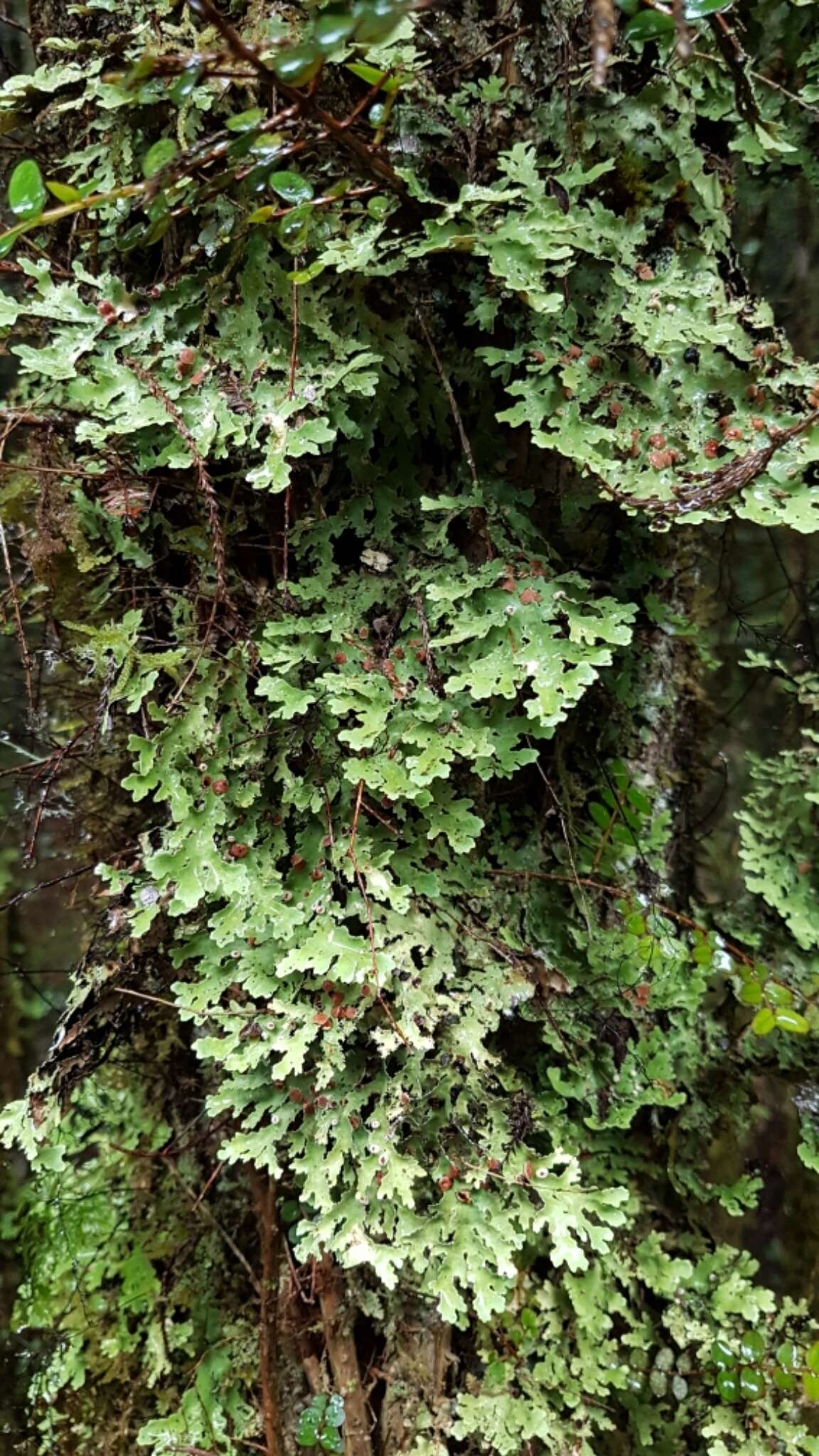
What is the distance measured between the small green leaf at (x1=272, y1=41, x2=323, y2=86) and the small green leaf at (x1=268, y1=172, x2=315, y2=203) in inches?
7.5

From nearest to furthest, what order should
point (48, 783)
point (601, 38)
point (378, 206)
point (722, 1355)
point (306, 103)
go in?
point (601, 38), point (306, 103), point (378, 206), point (48, 783), point (722, 1355)

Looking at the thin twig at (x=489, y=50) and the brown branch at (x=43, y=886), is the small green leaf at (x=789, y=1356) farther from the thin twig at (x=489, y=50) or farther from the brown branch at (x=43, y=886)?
the thin twig at (x=489, y=50)

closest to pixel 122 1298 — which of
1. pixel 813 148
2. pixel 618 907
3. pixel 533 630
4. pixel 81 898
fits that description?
pixel 81 898

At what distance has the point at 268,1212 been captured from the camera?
161 cm

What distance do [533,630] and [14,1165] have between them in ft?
5.34

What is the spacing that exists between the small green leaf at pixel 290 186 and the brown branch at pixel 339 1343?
178 centimetres

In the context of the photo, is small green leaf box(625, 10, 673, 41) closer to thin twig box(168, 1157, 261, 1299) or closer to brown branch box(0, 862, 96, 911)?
brown branch box(0, 862, 96, 911)

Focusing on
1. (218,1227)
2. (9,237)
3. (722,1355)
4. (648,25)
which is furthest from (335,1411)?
(648,25)

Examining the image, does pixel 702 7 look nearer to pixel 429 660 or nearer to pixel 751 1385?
pixel 429 660

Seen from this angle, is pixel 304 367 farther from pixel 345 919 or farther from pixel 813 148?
pixel 813 148

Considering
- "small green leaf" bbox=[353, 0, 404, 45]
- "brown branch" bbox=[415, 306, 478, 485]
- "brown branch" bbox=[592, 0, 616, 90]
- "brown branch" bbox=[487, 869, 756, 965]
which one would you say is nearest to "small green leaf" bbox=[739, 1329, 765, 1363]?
"brown branch" bbox=[487, 869, 756, 965]

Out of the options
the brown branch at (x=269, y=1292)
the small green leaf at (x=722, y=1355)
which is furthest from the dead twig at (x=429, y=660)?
the small green leaf at (x=722, y=1355)

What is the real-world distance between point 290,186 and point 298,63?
0.24 m

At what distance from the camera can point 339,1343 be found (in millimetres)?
1547
